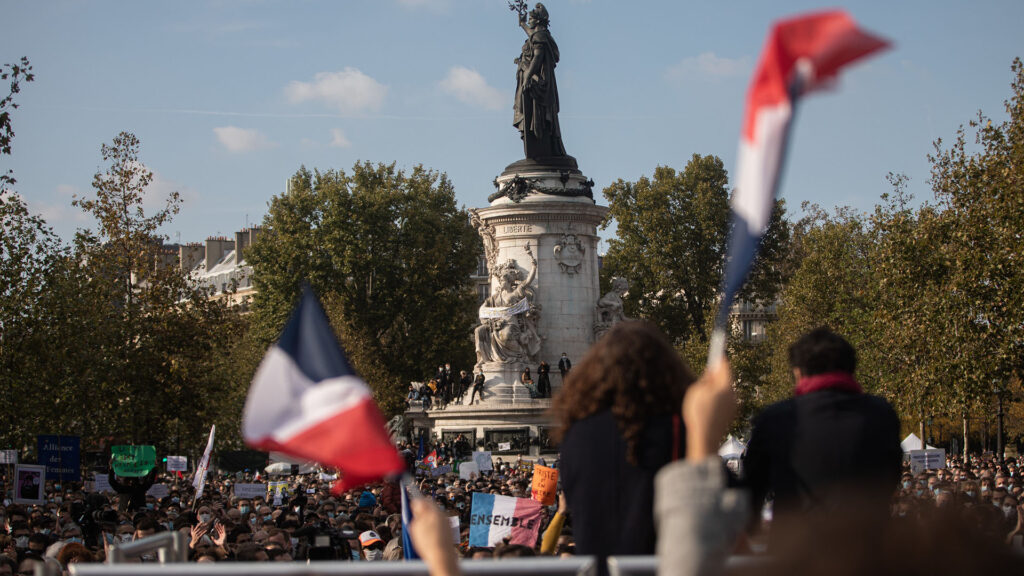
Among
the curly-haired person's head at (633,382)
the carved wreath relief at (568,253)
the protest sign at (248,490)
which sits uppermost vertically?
the carved wreath relief at (568,253)

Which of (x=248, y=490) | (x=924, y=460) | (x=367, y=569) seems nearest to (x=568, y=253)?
(x=924, y=460)

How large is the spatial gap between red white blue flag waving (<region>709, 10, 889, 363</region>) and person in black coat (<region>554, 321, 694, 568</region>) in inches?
35.7

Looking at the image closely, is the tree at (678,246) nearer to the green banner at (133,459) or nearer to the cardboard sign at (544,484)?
the green banner at (133,459)

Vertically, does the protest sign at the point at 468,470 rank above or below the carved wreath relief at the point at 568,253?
below

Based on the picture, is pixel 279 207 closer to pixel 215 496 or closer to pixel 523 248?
pixel 523 248

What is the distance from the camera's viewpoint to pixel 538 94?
38531 mm

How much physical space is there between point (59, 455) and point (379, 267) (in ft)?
125

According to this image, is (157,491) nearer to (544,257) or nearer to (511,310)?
(511,310)

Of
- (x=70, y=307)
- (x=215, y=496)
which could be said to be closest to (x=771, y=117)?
(x=215, y=496)

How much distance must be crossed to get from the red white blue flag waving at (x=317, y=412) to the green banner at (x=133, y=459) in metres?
14.2

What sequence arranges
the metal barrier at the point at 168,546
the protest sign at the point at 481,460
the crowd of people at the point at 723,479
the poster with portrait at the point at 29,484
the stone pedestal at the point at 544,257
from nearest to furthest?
the crowd of people at the point at 723,479 → the metal barrier at the point at 168,546 → the poster with portrait at the point at 29,484 → the protest sign at the point at 481,460 → the stone pedestal at the point at 544,257

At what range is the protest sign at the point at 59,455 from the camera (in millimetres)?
19516

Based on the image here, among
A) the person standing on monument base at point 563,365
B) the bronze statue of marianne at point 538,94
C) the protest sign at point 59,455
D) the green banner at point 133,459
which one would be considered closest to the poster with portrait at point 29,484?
the green banner at point 133,459

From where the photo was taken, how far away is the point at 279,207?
59.1 m
